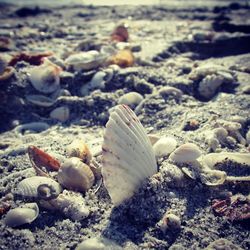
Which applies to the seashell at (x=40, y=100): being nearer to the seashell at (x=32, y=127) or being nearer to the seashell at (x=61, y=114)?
the seashell at (x=61, y=114)

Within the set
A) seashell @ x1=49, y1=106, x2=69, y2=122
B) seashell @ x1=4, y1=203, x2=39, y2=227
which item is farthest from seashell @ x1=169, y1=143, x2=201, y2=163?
seashell @ x1=49, y1=106, x2=69, y2=122

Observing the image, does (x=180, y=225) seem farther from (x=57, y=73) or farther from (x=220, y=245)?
(x=57, y=73)

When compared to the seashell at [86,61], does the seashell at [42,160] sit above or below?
below

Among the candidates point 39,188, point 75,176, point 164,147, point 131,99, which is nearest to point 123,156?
point 75,176

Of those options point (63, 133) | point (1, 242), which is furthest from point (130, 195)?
point (63, 133)

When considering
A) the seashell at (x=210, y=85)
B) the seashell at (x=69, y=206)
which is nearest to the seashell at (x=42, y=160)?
the seashell at (x=69, y=206)

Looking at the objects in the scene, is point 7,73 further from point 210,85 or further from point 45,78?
point 210,85
